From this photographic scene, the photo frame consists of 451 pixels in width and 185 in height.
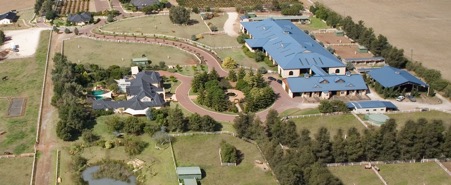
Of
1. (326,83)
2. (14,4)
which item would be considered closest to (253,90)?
(326,83)

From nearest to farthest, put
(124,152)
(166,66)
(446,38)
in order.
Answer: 1. (124,152)
2. (166,66)
3. (446,38)

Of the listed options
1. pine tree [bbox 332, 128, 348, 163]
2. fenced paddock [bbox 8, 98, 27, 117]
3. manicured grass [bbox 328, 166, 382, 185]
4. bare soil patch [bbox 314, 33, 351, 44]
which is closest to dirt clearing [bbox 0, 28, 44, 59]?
fenced paddock [bbox 8, 98, 27, 117]

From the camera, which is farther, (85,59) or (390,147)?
(85,59)

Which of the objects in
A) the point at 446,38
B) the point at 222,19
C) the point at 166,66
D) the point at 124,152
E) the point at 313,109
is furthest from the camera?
the point at 222,19

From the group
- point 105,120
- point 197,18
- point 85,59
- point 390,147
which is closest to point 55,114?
point 105,120

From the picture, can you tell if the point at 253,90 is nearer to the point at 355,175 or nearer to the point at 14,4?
the point at 355,175

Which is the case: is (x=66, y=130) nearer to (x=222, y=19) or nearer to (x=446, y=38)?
(x=222, y=19)
